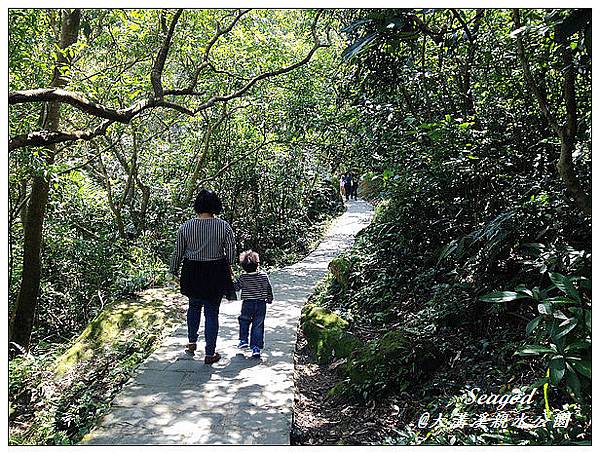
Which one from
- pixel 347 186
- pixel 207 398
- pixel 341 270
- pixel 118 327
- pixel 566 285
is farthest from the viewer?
pixel 347 186

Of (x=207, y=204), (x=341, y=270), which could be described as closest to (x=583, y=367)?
(x=207, y=204)

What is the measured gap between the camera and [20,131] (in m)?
7.35

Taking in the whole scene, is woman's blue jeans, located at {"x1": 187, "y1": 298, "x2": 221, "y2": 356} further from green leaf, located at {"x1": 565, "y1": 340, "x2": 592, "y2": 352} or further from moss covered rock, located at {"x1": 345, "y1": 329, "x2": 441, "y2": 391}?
green leaf, located at {"x1": 565, "y1": 340, "x2": 592, "y2": 352}

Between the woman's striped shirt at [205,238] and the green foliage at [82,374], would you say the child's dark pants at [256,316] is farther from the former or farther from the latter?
the green foliage at [82,374]

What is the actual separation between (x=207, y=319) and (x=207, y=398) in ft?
2.69

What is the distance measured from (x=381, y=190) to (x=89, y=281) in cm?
571

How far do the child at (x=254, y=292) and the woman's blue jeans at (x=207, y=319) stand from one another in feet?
1.15

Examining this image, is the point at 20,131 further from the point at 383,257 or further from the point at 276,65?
the point at 383,257

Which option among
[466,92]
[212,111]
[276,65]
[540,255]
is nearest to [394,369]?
[540,255]

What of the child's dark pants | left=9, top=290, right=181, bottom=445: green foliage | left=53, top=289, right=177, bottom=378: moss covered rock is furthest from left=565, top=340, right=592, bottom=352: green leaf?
left=53, top=289, right=177, bottom=378: moss covered rock

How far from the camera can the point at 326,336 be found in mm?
6305

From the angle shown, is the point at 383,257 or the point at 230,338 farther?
the point at 383,257

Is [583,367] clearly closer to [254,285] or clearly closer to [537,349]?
[537,349]

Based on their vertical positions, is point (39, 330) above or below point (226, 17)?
below
